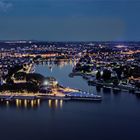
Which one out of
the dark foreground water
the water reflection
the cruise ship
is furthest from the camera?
the cruise ship

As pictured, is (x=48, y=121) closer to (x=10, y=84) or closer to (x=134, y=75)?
(x=10, y=84)

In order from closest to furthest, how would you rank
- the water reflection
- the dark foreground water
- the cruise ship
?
the dark foreground water → the water reflection → the cruise ship

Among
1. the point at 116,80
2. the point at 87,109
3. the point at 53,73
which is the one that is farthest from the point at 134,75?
the point at 87,109

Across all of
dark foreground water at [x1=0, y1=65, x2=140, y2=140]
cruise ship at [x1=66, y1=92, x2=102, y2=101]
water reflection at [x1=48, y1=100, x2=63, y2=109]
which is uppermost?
cruise ship at [x1=66, y1=92, x2=102, y2=101]

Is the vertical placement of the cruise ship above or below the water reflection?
above

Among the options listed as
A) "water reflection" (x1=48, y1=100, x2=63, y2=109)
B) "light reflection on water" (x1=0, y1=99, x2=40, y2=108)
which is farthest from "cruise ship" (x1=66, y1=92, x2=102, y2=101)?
"light reflection on water" (x1=0, y1=99, x2=40, y2=108)

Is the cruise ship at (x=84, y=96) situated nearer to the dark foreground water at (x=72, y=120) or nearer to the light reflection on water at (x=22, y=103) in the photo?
the dark foreground water at (x=72, y=120)

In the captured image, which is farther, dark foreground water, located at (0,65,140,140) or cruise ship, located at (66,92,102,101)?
cruise ship, located at (66,92,102,101)

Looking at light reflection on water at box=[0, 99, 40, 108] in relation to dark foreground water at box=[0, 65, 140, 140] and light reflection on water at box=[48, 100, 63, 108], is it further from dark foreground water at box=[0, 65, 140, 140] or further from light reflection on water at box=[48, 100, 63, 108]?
light reflection on water at box=[48, 100, 63, 108]

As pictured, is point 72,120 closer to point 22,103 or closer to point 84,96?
point 22,103
